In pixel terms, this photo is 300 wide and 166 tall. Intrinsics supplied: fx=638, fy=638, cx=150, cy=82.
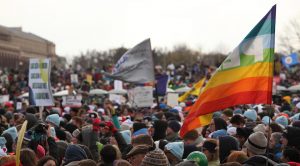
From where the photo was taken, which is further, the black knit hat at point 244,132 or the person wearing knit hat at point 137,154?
the black knit hat at point 244,132

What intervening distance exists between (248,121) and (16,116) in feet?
17.0

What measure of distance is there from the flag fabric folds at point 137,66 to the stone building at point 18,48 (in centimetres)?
9627

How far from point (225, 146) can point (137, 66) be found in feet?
25.6

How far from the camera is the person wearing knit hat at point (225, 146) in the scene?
832 cm

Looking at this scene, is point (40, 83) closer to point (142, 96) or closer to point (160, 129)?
point (142, 96)

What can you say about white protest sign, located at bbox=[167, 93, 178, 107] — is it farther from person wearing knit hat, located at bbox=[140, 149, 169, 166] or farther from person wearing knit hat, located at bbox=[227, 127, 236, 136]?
person wearing knit hat, located at bbox=[140, 149, 169, 166]

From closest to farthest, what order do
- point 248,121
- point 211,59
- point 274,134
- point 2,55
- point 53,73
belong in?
point 274,134
point 248,121
point 53,73
point 2,55
point 211,59

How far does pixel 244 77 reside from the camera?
7855 millimetres

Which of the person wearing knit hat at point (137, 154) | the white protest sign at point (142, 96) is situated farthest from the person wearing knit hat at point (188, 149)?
the white protest sign at point (142, 96)

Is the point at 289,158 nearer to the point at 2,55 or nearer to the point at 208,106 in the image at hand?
the point at 208,106

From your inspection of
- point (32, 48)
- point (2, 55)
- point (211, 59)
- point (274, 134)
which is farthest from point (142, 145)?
point (32, 48)

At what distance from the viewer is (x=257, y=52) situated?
786cm

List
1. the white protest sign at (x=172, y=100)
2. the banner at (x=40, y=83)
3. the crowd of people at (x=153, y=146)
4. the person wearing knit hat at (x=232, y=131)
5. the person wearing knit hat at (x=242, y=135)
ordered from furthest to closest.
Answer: the white protest sign at (x=172, y=100) < the banner at (x=40, y=83) < the person wearing knit hat at (x=232, y=131) < the person wearing knit hat at (x=242, y=135) < the crowd of people at (x=153, y=146)

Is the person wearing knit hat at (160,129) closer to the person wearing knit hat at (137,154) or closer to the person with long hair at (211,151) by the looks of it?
the person with long hair at (211,151)
